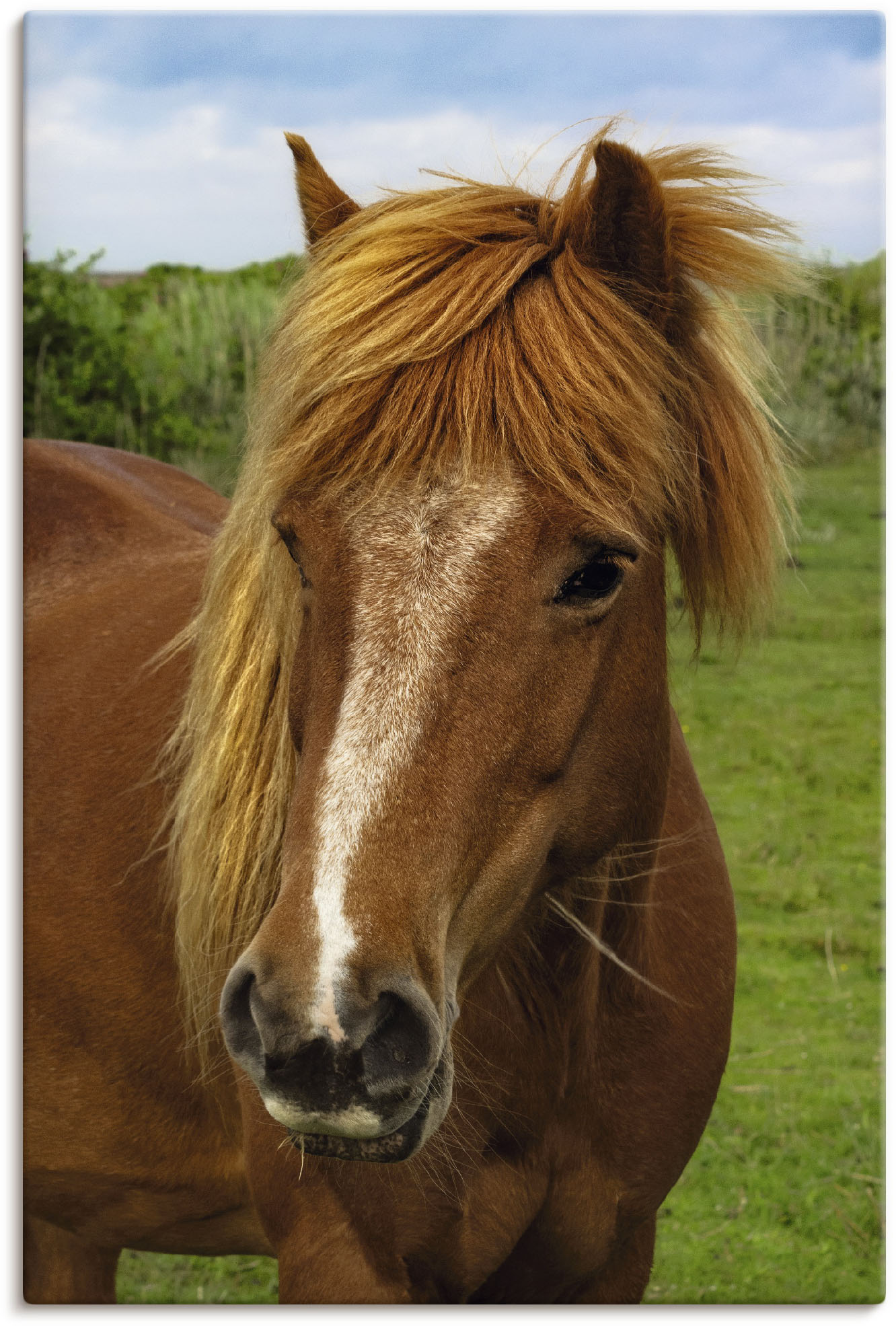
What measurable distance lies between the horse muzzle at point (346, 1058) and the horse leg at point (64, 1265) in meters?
1.50

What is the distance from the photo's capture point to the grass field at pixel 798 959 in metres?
2.50

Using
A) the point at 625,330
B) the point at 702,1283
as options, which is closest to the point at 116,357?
the point at 625,330

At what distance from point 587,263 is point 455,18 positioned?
1.02 meters

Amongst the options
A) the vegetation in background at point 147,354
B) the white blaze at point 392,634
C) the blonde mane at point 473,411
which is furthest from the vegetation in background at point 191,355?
the white blaze at point 392,634

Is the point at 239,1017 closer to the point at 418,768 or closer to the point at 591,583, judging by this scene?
the point at 418,768

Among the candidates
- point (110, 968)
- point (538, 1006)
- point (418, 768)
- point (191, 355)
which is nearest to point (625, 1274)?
point (538, 1006)

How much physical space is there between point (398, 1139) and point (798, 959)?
2753 mm

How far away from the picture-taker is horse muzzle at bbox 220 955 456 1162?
984mm

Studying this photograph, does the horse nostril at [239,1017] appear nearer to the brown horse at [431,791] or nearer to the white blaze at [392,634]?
the brown horse at [431,791]

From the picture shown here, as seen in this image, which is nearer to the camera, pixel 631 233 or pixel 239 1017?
pixel 239 1017

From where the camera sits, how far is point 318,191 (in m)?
1.43

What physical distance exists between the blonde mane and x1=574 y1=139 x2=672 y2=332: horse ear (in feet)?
0.06

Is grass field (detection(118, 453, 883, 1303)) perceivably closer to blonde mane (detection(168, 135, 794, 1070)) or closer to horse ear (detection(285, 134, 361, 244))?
blonde mane (detection(168, 135, 794, 1070))

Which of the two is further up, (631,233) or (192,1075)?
(631,233)
